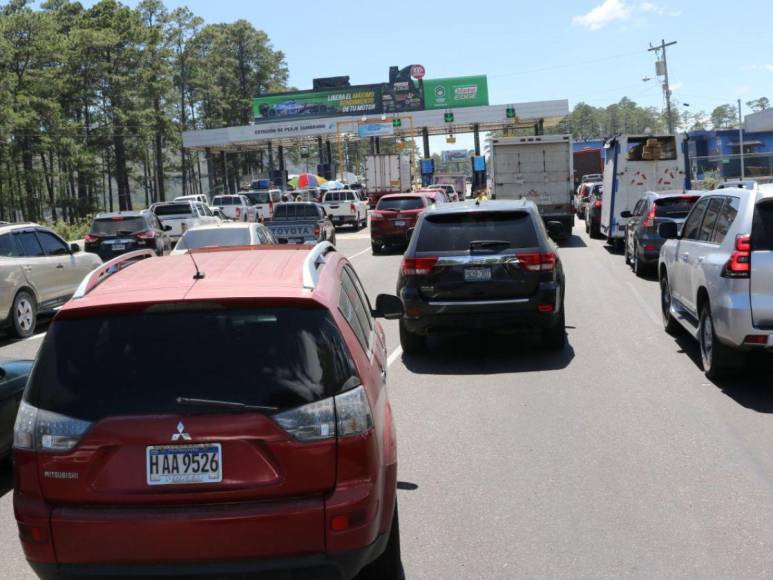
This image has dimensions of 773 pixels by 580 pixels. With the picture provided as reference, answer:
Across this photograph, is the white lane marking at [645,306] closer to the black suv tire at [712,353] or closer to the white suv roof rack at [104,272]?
the black suv tire at [712,353]

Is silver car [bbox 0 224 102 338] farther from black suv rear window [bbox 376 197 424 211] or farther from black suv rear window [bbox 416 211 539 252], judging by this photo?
black suv rear window [bbox 376 197 424 211]

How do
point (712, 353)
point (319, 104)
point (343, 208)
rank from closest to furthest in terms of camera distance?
1. point (712, 353)
2. point (343, 208)
3. point (319, 104)

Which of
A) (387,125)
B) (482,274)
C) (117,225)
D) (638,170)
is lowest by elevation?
(482,274)

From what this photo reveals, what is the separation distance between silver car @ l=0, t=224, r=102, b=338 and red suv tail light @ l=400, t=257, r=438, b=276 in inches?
258

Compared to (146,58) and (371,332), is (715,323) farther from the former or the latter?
(146,58)

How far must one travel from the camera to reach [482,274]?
33.5 ft

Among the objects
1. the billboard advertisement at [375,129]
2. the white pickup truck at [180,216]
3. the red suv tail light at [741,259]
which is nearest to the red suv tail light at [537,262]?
the red suv tail light at [741,259]

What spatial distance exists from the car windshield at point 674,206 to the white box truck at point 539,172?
919cm

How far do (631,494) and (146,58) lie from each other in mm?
72710

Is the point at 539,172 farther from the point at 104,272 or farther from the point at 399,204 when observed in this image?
the point at 104,272

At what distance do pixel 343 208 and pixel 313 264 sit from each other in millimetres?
38124

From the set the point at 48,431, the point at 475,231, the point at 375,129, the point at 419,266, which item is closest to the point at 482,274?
the point at 475,231

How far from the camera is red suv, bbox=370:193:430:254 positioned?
27.5 m

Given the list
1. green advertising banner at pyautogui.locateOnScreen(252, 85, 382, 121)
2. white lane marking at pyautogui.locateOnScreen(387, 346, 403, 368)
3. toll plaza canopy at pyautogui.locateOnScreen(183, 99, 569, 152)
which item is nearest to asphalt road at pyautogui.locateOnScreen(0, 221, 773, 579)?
white lane marking at pyautogui.locateOnScreen(387, 346, 403, 368)
